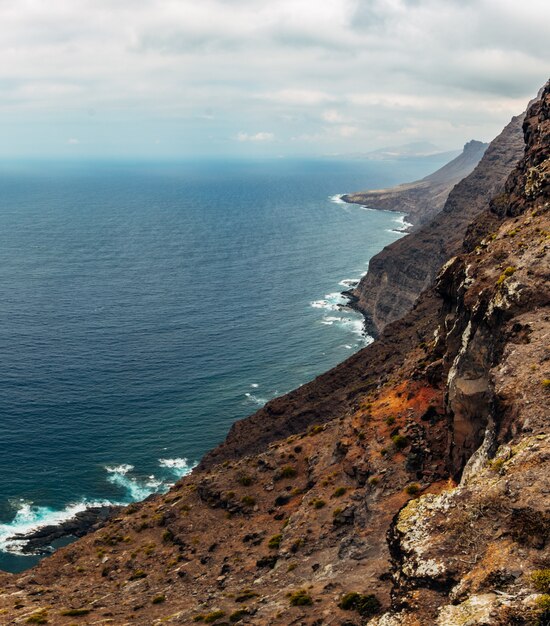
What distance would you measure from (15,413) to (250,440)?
174ft

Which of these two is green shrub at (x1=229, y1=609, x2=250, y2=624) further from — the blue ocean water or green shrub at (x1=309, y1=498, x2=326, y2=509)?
the blue ocean water

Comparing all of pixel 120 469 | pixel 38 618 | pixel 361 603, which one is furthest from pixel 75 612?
pixel 120 469

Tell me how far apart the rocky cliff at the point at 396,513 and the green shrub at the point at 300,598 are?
0.14 m

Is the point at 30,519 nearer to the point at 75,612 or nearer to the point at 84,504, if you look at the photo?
the point at 84,504

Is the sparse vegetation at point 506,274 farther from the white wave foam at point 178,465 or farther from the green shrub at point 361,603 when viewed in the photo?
the white wave foam at point 178,465

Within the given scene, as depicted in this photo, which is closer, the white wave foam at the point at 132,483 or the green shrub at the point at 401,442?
the green shrub at the point at 401,442

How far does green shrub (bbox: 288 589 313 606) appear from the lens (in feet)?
123

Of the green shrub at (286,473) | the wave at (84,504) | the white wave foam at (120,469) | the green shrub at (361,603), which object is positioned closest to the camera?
the green shrub at (361,603)

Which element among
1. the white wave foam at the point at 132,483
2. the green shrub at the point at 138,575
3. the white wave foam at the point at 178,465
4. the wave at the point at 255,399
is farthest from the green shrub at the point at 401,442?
the wave at the point at 255,399

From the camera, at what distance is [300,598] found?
38094mm

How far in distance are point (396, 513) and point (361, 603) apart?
622 cm

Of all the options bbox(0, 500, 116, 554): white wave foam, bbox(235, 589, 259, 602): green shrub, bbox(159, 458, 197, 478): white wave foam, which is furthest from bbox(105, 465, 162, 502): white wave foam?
bbox(235, 589, 259, 602): green shrub

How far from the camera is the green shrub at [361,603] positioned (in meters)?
33.6

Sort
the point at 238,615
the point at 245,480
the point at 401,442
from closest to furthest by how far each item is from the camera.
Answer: the point at 238,615 → the point at 401,442 → the point at 245,480
